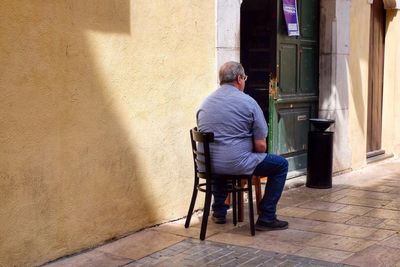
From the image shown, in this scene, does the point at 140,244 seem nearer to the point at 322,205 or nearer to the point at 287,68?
the point at 322,205

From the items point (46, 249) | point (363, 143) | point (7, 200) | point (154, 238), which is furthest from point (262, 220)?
point (363, 143)

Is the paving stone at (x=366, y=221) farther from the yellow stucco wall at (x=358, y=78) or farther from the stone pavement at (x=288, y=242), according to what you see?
the yellow stucco wall at (x=358, y=78)

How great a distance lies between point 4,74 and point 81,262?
152cm

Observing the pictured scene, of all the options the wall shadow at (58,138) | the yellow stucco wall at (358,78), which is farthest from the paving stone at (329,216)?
the yellow stucco wall at (358,78)

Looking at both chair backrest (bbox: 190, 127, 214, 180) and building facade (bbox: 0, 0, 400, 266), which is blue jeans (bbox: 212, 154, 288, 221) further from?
building facade (bbox: 0, 0, 400, 266)

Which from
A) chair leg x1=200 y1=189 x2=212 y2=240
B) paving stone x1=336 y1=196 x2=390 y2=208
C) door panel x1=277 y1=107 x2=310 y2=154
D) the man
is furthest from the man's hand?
door panel x1=277 y1=107 x2=310 y2=154

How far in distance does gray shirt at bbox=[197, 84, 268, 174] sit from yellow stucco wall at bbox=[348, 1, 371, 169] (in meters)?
4.12

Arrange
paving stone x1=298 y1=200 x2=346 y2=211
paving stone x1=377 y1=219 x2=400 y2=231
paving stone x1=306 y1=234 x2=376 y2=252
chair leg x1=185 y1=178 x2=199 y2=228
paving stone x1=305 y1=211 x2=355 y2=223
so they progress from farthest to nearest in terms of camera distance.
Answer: paving stone x1=298 y1=200 x2=346 y2=211
paving stone x1=305 y1=211 x2=355 y2=223
paving stone x1=377 y1=219 x2=400 y2=231
chair leg x1=185 y1=178 x2=199 y2=228
paving stone x1=306 y1=234 x2=376 y2=252

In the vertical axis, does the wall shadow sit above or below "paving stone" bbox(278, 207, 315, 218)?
above

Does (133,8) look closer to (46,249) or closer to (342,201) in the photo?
(46,249)

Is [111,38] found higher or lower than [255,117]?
higher

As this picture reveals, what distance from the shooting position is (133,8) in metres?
5.37

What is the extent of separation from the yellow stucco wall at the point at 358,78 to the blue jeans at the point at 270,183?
3.81 meters

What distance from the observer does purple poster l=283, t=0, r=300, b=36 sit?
304 inches
